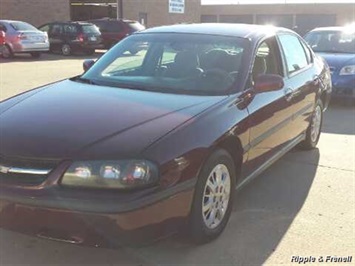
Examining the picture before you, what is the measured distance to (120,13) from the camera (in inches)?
1379

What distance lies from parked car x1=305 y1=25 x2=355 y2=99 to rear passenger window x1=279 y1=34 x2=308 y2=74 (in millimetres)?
3940

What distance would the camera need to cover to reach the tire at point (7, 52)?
20362 mm

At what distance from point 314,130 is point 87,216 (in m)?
4.25

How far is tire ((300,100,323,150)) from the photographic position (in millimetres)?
6527

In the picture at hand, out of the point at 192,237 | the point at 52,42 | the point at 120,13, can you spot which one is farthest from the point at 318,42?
the point at 120,13

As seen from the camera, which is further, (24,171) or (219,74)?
(219,74)

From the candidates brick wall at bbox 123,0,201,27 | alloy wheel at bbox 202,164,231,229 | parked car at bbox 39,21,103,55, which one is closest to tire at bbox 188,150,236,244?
alloy wheel at bbox 202,164,231,229

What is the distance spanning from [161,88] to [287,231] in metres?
1.53

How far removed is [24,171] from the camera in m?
3.29

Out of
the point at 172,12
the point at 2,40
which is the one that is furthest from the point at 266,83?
the point at 172,12

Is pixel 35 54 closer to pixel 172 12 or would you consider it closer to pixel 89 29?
pixel 89 29

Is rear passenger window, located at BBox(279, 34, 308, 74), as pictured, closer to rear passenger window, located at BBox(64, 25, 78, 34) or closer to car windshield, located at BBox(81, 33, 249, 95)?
car windshield, located at BBox(81, 33, 249, 95)

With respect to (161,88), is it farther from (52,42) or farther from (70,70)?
(52,42)

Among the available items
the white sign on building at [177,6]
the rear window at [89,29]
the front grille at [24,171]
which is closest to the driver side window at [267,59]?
the front grille at [24,171]
